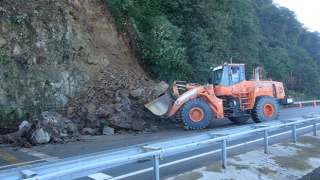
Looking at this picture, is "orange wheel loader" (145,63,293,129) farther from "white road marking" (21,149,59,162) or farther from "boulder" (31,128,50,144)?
"white road marking" (21,149,59,162)

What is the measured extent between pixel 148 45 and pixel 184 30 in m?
4.42

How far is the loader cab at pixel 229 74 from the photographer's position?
37.1 ft

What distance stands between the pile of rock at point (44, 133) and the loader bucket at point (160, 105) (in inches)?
135

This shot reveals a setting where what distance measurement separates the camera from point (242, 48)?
26.5m

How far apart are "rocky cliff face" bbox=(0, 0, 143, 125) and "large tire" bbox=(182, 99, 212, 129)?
6960 millimetres

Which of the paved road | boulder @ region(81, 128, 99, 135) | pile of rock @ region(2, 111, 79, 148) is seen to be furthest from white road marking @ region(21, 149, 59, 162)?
boulder @ region(81, 128, 99, 135)

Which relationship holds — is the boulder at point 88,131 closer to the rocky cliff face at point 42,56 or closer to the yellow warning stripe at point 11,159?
the yellow warning stripe at point 11,159

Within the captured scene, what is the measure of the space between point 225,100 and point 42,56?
10.2 m

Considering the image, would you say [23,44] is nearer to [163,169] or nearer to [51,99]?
[51,99]

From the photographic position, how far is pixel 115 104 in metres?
11.7

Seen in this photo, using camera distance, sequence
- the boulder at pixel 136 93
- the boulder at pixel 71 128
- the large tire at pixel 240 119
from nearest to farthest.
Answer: the boulder at pixel 71 128 → the boulder at pixel 136 93 → the large tire at pixel 240 119

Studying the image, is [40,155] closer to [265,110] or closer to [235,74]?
[235,74]

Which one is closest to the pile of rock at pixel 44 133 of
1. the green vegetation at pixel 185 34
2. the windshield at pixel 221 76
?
the windshield at pixel 221 76

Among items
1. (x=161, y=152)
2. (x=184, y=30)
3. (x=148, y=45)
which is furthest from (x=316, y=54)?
(x=161, y=152)
